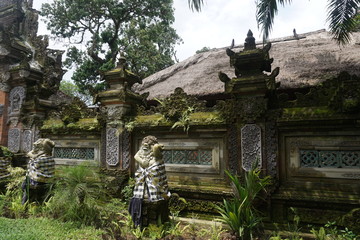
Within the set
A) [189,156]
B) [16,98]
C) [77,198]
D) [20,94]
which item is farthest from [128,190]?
[16,98]

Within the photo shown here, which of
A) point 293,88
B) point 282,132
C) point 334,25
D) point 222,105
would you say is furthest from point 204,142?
point 334,25

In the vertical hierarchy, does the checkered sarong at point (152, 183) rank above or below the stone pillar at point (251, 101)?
below

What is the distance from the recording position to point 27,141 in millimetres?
8938

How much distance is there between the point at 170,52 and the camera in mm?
27312

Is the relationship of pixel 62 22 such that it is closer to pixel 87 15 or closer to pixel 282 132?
pixel 87 15

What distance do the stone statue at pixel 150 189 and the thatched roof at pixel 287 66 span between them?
373 centimetres

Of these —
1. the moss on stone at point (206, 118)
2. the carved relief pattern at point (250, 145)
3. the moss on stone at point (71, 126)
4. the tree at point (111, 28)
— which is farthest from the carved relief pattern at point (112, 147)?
the tree at point (111, 28)

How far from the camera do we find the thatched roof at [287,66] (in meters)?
7.54

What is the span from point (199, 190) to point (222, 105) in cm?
198

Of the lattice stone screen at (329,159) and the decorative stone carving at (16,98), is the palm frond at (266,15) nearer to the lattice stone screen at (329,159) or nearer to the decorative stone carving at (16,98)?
the lattice stone screen at (329,159)

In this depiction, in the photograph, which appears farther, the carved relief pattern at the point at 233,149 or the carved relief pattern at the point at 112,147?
the carved relief pattern at the point at 112,147

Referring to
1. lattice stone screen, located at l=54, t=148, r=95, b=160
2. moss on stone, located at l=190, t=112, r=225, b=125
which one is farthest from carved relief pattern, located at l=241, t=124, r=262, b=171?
lattice stone screen, located at l=54, t=148, r=95, b=160

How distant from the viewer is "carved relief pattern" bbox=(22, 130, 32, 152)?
8.87 metres

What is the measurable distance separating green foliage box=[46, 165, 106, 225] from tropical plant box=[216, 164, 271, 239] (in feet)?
9.03
